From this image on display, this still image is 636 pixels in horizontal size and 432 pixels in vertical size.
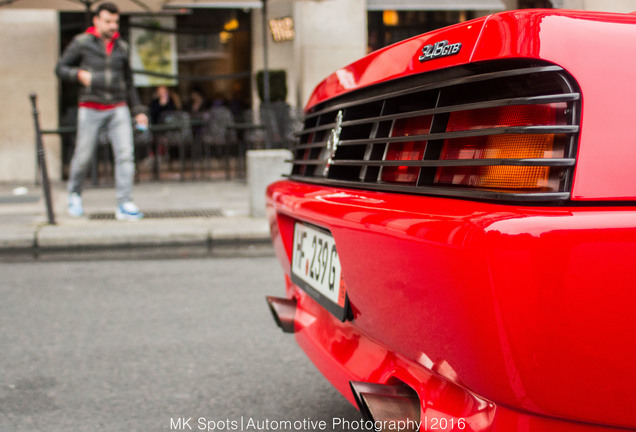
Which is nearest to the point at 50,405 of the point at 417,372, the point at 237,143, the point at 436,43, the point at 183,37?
the point at 417,372

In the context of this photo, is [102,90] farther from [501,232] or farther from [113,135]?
[501,232]

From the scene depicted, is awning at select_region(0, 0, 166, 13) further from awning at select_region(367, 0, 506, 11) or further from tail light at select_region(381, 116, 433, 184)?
tail light at select_region(381, 116, 433, 184)

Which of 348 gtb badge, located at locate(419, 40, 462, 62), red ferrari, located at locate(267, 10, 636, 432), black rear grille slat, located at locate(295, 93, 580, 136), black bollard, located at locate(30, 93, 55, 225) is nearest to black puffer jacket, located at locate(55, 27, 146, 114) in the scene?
black bollard, located at locate(30, 93, 55, 225)

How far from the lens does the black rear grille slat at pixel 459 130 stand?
5.00 ft

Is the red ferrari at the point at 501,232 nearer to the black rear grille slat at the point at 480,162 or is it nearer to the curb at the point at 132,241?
the black rear grille slat at the point at 480,162

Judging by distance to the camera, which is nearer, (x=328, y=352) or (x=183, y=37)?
(x=328, y=352)

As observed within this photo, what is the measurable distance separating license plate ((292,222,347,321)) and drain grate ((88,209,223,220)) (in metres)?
5.08

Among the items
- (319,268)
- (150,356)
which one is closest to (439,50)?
(319,268)

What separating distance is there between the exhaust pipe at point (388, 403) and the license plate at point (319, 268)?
1.11 feet

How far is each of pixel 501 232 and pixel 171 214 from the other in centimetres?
661

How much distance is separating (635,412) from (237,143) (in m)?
11.4

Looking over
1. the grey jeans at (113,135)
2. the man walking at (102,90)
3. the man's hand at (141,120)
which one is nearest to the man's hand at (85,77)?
the man walking at (102,90)

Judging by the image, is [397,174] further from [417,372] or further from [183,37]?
[183,37]

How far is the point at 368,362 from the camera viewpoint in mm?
2074
